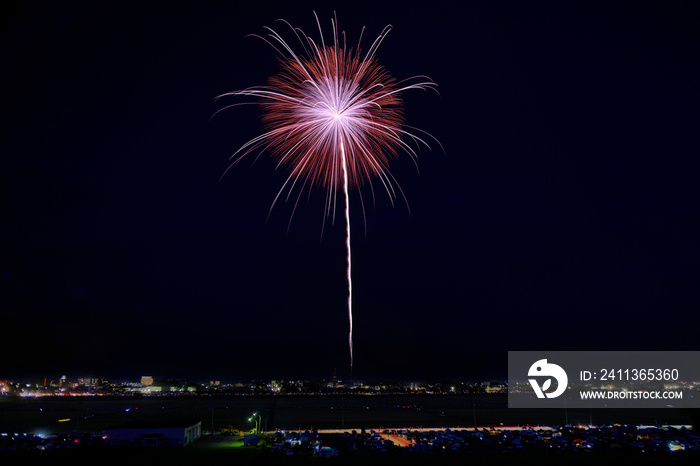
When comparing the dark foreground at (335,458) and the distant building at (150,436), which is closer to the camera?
the dark foreground at (335,458)

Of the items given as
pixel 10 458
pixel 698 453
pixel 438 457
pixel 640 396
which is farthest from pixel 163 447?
pixel 640 396

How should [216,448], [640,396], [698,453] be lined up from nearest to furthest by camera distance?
[698,453] → [216,448] → [640,396]

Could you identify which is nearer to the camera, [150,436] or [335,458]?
[335,458]

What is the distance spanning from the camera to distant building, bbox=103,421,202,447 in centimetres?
2881

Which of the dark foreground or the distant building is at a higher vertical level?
the dark foreground

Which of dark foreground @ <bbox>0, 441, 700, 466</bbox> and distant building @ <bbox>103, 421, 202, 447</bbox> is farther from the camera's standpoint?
distant building @ <bbox>103, 421, 202, 447</bbox>

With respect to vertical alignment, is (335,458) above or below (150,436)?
above

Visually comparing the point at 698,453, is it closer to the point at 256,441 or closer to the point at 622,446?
the point at 622,446

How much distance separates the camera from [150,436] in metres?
29.1

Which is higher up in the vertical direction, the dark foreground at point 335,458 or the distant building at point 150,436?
the dark foreground at point 335,458

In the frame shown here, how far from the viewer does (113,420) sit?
44844 millimetres

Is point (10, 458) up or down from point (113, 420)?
up

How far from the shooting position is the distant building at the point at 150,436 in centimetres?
2881

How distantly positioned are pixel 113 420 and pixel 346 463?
3110 centimetres
